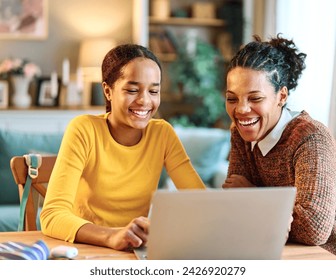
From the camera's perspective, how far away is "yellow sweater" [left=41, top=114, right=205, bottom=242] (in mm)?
1594

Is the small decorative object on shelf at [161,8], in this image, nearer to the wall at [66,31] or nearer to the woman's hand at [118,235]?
the wall at [66,31]

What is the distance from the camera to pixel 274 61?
65.6 inches

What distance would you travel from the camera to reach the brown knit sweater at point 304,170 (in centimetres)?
142

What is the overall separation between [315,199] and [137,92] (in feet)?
1.87

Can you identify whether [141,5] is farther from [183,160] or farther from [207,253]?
[207,253]

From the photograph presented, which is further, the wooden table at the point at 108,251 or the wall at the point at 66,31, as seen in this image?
the wall at the point at 66,31

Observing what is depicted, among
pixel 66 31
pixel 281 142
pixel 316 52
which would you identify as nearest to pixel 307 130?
pixel 281 142

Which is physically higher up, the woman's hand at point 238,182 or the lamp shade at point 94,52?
the lamp shade at point 94,52

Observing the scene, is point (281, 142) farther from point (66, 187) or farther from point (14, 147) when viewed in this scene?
point (14, 147)

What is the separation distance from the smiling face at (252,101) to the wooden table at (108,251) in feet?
1.20

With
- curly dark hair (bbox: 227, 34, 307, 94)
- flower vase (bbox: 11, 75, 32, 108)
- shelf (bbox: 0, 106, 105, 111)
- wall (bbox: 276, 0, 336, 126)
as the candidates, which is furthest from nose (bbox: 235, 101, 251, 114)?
flower vase (bbox: 11, 75, 32, 108)

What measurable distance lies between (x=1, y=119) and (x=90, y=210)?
3254 millimetres

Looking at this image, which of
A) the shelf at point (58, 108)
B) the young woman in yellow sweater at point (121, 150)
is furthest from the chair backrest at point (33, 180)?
the shelf at point (58, 108)
